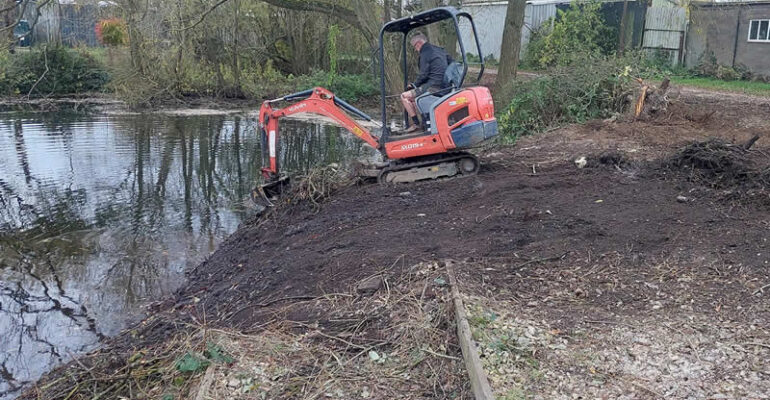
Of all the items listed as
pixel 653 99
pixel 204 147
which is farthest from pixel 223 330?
pixel 204 147

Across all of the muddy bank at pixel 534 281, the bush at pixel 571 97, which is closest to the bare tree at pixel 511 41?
the bush at pixel 571 97

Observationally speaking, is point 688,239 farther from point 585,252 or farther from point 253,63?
point 253,63

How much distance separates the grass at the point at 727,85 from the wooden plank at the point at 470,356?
15.1m

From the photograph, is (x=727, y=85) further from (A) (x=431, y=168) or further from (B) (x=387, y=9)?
(A) (x=431, y=168)

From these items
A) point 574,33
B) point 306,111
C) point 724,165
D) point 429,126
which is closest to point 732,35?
point 574,33

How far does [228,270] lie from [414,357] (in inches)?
138

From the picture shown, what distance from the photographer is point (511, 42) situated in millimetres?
15891

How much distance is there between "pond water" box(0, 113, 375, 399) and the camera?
697 cm

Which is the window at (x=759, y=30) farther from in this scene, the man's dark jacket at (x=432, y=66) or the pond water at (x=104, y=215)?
the man's dark jacket at (x=432, y=66)

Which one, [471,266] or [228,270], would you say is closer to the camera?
[471,266]

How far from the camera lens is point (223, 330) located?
5.49 m

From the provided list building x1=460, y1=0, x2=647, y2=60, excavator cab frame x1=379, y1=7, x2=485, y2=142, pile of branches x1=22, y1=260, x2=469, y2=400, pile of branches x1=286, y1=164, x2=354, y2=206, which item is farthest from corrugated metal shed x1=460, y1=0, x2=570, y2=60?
pile of branches x1=22, y1=260, x2=469, y2=400

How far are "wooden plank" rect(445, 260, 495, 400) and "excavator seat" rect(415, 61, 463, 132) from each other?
4.32 meters

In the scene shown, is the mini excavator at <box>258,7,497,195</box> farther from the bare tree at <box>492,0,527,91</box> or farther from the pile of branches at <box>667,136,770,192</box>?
the bare tree at <box>492,0,527,91</box>
